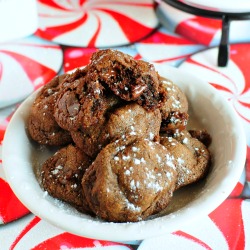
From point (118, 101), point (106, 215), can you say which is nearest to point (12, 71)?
point (118, 101)

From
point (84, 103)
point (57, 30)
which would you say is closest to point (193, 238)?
point (84, 103)

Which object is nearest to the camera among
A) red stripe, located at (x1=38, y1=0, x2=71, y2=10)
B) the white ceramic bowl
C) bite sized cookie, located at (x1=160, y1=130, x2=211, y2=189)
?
the white ceramic bowl

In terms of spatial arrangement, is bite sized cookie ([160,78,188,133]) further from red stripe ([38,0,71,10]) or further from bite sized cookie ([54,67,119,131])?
red stripe ([38,0,71,10])

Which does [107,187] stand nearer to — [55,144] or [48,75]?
[55,144]

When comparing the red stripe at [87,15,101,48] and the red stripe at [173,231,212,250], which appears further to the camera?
the red stripe at [87,15,101,48]

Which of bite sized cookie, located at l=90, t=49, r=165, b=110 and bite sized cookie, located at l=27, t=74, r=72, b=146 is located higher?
bite sized cookie, located at l=90, t=49, r=165, b=110

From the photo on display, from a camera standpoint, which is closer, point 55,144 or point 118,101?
point 118,101

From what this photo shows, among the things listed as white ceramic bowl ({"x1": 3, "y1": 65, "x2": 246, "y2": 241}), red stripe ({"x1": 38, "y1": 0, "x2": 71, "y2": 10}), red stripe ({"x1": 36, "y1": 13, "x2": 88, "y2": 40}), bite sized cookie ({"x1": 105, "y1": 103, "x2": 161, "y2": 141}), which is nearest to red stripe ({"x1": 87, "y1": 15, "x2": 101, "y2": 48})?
red stripe ({"x1": 36, "y1": 13, "x2": 88, "y2": 40})
